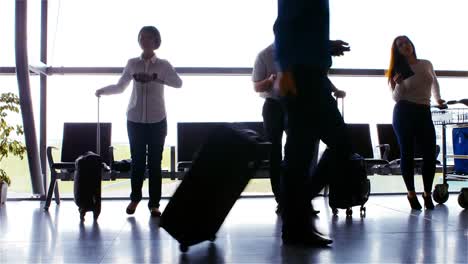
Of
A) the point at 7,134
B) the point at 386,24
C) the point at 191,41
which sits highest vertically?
the point at 386,24

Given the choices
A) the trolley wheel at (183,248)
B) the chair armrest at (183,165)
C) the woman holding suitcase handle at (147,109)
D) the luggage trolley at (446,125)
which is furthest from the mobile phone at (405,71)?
the trolley wheel at (183,248)

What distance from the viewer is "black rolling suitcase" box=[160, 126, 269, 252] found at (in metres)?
2.31

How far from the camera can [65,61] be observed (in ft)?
A: 17.3

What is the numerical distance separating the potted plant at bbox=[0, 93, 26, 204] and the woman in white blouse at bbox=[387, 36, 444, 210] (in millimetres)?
3612

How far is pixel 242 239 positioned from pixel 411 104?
197cm

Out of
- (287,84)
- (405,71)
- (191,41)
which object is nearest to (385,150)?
(405,71)

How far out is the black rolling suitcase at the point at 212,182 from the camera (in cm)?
231

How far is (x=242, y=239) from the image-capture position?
2.82 m

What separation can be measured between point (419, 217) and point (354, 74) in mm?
2203

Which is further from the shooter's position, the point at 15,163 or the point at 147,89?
the point at 15,163

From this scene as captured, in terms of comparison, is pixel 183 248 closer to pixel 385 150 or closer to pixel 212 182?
pixel 212 182

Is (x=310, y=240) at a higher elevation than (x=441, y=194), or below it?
higher

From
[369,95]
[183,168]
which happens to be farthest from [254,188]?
[369,95]

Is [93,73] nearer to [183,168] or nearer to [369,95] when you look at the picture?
[183,168]
